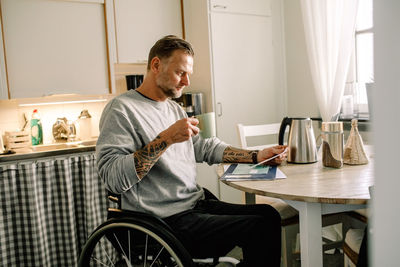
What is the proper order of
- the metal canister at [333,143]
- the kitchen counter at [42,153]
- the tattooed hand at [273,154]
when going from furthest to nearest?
the kitchen counter at [42,153], the tattooed hand at [273,154], the metal canister at [333,143]

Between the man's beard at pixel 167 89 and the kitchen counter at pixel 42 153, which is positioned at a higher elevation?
the man's beard at pixel 167 89

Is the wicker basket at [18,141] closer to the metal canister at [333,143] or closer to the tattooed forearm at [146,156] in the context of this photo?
the tattooed forearm at [146,156]

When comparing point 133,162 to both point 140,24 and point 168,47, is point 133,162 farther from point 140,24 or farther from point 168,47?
point 140,24

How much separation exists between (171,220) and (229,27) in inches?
83.0

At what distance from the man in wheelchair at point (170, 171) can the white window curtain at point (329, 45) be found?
1252mm

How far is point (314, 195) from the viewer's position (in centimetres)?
106

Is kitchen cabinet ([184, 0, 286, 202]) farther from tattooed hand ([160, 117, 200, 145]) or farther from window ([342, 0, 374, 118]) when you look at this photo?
tattooed hand ([160, 117, 200, 145])

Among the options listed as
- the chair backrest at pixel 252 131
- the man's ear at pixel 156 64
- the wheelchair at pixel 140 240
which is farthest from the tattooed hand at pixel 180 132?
the chair backrest at pixel 252 131

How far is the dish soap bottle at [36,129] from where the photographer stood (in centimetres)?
274

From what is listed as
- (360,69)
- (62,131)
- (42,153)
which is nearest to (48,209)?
(42,153)

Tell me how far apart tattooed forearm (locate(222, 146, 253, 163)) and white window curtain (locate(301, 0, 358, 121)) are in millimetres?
1096

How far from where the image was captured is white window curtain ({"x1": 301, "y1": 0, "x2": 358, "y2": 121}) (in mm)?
2389

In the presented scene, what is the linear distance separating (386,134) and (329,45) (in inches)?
100

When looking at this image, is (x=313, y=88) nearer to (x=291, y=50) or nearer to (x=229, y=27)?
(x=291, y=50)
